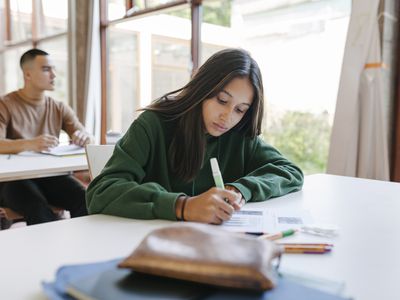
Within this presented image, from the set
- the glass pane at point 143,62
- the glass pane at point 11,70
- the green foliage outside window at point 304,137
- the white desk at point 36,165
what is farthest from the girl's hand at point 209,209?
the glass pane at point 11,70

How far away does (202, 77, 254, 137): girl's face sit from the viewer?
4.14ft

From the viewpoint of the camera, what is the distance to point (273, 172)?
1.38 m

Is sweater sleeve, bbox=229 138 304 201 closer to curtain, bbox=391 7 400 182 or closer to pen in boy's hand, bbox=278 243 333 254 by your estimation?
pen in boy's hand, bbox=278 243 333 254

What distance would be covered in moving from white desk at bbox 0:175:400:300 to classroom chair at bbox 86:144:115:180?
1.96 feet

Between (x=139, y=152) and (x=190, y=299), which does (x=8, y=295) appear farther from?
(x=139, y=152)

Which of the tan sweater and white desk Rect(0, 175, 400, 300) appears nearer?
white desk Rect(0, 175, 400, 300)

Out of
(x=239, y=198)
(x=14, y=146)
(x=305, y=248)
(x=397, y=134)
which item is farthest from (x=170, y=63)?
(x=305, y=248)

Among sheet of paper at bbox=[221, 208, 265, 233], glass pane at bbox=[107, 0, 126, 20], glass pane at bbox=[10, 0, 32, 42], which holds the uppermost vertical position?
glass pane at bbox=[10, 0, 32, 42]

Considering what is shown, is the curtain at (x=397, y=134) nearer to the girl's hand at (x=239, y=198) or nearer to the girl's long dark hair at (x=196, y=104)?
the girl's long dark hair at (x=196, y=104)

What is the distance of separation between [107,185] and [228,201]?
319 mm

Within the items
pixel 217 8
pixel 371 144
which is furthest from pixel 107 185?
pixel 217 8

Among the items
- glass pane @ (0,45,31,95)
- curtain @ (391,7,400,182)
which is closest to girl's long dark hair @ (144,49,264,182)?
curtain @ (391,7,400,182)

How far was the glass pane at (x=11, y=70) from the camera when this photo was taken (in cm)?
613

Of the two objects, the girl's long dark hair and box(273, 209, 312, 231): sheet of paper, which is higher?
the girl's long dark hair
